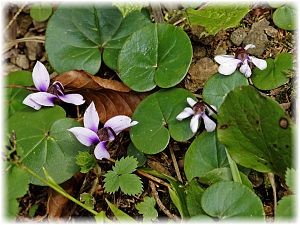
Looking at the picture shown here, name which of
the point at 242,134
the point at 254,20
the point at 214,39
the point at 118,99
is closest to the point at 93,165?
the point at 118,99

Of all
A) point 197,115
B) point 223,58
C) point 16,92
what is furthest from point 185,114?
point 16,92

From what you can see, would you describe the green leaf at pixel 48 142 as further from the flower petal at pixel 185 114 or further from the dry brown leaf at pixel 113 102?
the flower petal at pixel 185 114

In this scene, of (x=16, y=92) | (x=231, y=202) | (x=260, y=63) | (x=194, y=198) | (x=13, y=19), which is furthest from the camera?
(x=13, y=19)

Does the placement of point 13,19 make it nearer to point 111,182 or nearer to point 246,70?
point 111,182

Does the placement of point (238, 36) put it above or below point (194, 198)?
above

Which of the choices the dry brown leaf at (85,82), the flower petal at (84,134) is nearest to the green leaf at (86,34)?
the dry brown leaf at (85,82)

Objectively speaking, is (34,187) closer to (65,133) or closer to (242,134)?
(65,133)

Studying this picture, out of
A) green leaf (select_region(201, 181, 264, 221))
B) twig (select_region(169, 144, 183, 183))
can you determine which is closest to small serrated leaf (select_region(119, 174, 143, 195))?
twig (select_region(169, 144, 183, 183))

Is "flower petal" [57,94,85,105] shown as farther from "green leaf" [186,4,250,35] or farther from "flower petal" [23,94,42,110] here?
"green leaf" [186,4,250,35]
